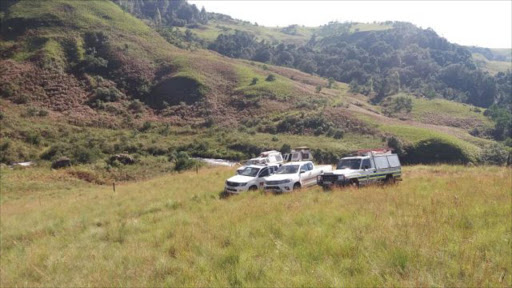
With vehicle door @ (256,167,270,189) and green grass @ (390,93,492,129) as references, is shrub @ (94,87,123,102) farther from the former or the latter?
green grass @ (390,93,492,129)

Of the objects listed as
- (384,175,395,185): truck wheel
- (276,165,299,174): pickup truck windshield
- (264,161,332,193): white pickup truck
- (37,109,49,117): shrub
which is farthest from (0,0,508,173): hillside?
(384,175,395,185): truck wheel

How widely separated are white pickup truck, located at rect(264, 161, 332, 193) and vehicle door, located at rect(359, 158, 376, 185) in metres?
2.84

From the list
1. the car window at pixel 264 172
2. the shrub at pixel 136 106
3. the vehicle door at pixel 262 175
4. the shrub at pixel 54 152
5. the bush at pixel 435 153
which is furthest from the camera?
the shrub at pixel 136 106

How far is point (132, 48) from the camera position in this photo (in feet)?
282

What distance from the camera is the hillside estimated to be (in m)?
46.5

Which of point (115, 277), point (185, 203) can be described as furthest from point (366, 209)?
point (185, 203)

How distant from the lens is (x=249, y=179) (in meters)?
18.4

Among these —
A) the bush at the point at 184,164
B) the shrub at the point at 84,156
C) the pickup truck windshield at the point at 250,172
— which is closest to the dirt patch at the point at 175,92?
the shrub at the point at 84,156

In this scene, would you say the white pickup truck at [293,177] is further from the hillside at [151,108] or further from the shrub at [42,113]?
the shrub at [42,113]

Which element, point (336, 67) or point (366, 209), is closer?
point (366, 209)

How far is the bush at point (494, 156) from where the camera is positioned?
50.5 metres

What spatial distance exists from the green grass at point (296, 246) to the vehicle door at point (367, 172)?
3.61 m

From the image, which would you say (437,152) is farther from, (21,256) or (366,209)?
(21,256)

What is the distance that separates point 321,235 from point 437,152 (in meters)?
53.8
